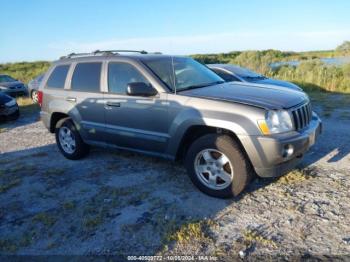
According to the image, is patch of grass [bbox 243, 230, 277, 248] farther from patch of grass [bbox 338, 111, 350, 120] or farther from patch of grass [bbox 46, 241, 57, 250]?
patch of grass [bbox 338, 111, 350, 120]

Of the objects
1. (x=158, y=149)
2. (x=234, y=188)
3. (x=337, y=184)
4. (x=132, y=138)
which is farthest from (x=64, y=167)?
(x=337, y=184)

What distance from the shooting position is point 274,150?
395 cm

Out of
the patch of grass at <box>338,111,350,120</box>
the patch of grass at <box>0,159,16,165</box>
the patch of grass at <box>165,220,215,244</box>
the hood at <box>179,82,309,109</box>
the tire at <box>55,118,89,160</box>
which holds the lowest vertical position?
the patch of grass at <box>0,159,16,165</box>

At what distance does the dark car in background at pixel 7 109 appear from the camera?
1108 cm

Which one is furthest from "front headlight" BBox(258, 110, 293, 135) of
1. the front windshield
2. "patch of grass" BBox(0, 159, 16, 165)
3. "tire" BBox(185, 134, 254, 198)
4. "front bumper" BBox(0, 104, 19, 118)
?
"front bumper" BBox(0, 104, 19, 118)

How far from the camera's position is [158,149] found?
4945mm

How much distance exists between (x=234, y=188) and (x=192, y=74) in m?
2.01

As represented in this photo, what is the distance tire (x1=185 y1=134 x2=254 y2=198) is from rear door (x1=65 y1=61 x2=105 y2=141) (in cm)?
186

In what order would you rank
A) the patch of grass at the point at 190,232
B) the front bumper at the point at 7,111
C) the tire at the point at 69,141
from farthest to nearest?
1. the front bumper at the point at 7,111
2. the tire at the point at 69,141
3. the patch of grass at the point at 190,232

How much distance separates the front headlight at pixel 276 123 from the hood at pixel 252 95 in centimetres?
9

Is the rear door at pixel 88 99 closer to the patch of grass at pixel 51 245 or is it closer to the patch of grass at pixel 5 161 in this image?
the patch of grass at pixel 5 161

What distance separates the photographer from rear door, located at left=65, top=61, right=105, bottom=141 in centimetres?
561

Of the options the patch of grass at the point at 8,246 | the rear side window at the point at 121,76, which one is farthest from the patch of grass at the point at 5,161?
the patch of grass at the point at 8,246

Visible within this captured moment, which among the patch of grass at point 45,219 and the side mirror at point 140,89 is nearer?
the patch of grass at point 45,219
